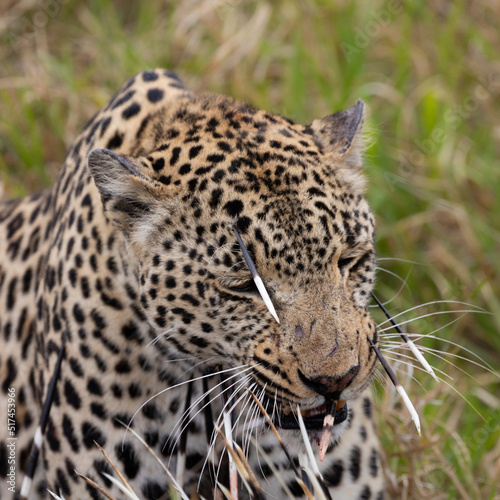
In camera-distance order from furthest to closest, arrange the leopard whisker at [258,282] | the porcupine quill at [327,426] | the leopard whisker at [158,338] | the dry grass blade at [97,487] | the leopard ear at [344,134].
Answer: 1. the leopard ear at [344,134]
2. the leopard whisker at [158,338]
3. the dry grass blade at [97,487]
4. the porcupine quill at [327,426]
5. the leopard whisker at [258,282]

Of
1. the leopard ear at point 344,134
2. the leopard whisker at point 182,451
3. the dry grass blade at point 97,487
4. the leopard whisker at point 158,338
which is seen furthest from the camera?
the leopard ear at point 344,134

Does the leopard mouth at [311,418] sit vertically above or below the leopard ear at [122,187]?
below

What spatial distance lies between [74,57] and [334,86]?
7.95 ft

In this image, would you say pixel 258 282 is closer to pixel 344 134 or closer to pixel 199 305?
pixel 199 305

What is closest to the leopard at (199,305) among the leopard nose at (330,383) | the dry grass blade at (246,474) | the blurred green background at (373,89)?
the leopard nose at (330,383)

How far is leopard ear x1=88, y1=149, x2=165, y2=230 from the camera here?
131 inches

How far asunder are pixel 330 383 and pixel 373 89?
4.56 m

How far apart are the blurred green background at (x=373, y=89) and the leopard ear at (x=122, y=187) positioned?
2.75 meters

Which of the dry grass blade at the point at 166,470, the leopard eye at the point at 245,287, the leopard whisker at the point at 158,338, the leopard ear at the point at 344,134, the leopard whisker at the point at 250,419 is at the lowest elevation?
the dry grass blade at the point at 166,470

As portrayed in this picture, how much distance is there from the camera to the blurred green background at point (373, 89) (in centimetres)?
665

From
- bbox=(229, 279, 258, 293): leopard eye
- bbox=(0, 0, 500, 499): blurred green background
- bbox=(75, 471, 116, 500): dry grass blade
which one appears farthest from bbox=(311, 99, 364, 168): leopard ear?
bbox=(0, 0, 500, 499): blurred green background

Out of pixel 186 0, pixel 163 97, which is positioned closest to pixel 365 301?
pixel 163 97

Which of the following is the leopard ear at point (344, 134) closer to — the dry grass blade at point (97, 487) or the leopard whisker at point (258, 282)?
the leopard whisker at point (258, 282)

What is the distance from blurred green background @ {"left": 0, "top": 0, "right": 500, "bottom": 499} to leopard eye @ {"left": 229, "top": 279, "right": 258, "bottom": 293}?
2.60 m
